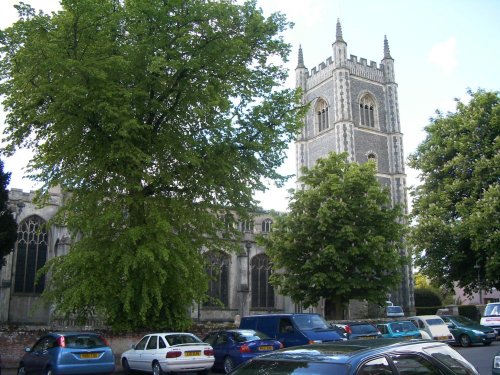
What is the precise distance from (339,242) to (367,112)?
98.5 ft

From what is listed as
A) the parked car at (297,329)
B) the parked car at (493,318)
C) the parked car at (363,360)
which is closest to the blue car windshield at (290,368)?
the parked car at (363,360)

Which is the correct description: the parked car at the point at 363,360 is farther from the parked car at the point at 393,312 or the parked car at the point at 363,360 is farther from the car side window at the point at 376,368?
the parked car at the point at 393,312

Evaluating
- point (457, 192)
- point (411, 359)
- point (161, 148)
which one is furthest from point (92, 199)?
point (457, 192)

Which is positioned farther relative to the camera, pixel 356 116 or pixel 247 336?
pixel 356 116

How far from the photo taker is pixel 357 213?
32156mm

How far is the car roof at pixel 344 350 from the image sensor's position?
15.2 feet

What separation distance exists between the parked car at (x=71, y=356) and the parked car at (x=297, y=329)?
6.32m

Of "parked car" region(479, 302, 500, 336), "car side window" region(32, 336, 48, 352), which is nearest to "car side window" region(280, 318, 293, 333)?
"car side window" region(32, 336, 48, 352)

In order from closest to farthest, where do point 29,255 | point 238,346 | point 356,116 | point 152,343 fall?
point 152,343 < point 238,346 < point 29,255 < point 356,116

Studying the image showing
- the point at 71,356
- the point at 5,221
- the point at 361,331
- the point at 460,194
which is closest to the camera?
the point at 71,356

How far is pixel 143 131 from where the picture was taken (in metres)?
18.7

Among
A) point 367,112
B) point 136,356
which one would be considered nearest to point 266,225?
point 367,112

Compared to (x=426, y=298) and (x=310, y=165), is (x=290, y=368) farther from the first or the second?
(x=426, y=298)

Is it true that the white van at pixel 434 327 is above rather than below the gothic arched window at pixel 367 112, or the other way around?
below
